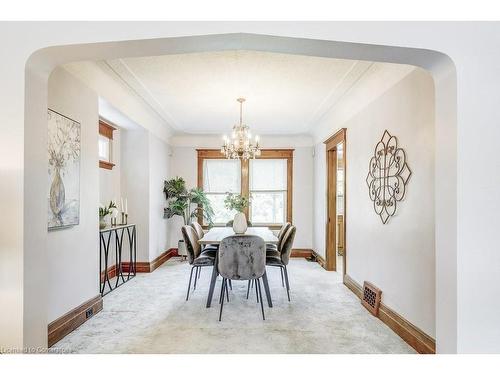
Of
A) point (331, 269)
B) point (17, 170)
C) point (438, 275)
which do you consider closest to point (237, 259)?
point (438, 275)

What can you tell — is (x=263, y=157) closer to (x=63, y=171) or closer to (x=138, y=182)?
(x=138, y=182)

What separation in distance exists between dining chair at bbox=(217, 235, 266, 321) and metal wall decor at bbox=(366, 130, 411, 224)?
1.29 m

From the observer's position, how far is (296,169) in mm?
7086

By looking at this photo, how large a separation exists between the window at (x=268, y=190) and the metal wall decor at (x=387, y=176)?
3.46 m

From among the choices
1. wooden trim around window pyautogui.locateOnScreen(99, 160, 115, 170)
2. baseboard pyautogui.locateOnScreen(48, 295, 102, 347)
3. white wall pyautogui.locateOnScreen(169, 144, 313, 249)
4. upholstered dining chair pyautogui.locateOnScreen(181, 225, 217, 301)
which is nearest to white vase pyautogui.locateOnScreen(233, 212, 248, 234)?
upholstered dining chair pyautogui.locateOnScreen(181, 225, 217, 301)

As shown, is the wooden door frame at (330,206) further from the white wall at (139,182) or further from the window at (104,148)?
the window at (104,148)

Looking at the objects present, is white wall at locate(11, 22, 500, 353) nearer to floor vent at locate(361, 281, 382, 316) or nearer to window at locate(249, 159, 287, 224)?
floor vent at locate(361, 281, 382, 316)

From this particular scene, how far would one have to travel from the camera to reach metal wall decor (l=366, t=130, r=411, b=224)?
118 inches

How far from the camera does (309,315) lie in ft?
11.2

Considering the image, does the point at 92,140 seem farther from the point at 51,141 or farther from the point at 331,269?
the point at 331,269

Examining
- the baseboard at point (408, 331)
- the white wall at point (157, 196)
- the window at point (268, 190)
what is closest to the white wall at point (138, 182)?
the white wall at point (157, 196)

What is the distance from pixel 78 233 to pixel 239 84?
2.42 metres

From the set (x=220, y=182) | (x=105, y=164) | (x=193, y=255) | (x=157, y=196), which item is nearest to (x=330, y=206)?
(x=220, y=182)
